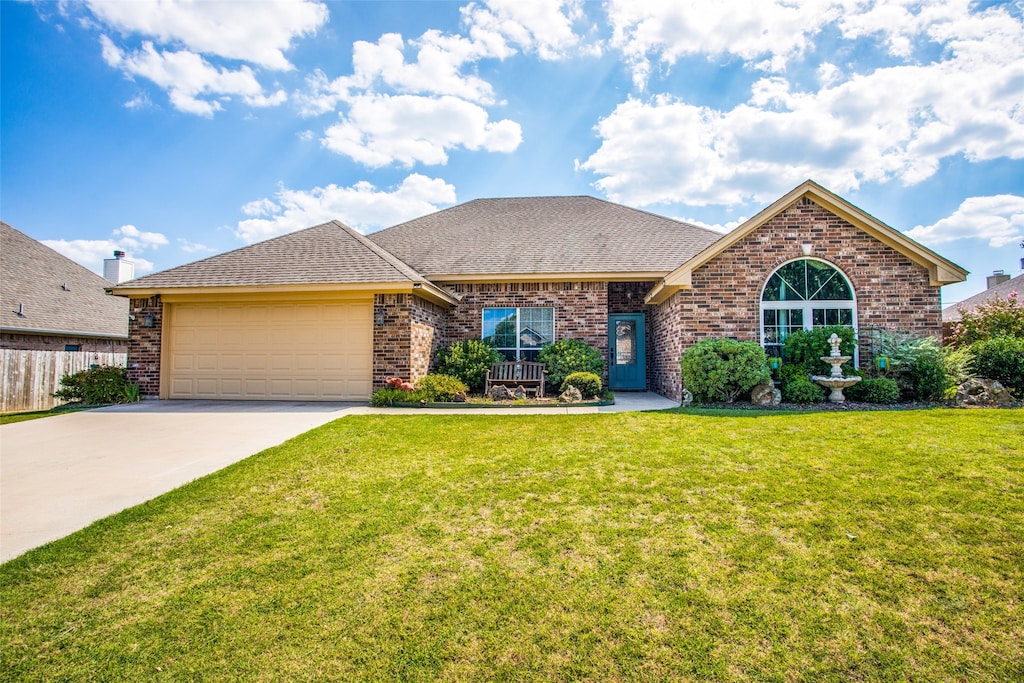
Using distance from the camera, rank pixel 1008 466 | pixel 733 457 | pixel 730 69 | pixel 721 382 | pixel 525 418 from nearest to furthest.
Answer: pixel 1008 466 → pixel 733 457 → pixel 525 418 → pixel 721 382 → pixel 730 69

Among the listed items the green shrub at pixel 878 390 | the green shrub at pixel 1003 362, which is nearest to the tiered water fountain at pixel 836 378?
the green shrub at pixel 878 390

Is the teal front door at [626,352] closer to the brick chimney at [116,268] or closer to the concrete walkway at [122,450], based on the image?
the concrete walkway at [122,450]

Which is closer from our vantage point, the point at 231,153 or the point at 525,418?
the point at 525,418

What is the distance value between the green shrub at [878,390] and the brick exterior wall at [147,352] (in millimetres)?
16745

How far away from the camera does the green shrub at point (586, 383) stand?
11.7 meters

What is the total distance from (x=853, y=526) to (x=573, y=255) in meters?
11.4

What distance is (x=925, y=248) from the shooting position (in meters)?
10.7

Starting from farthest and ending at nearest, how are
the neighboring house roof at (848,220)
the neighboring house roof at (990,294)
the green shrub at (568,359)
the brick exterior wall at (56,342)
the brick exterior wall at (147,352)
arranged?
the neighboring house roof at (990,294), the brick exterior wall at (56,342), the green shrub at (568,359), the brick exterior wall at (147,352), the neighboring house roof at (848,220)

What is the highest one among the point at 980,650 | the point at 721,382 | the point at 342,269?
the point at 342,269

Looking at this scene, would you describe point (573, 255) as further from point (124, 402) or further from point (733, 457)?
point (124, 402)

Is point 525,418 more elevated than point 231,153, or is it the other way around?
point 231,153

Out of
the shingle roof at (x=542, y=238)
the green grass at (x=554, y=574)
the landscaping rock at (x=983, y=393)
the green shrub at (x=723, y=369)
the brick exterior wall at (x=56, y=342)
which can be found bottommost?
the green grass at (x=554, y=574)

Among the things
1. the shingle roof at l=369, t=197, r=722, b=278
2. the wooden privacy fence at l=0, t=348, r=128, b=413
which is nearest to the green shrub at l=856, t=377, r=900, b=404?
the shingle roof at l=369, t=197, r=722, b=278

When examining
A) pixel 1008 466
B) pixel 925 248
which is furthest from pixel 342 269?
pixel 925 248
